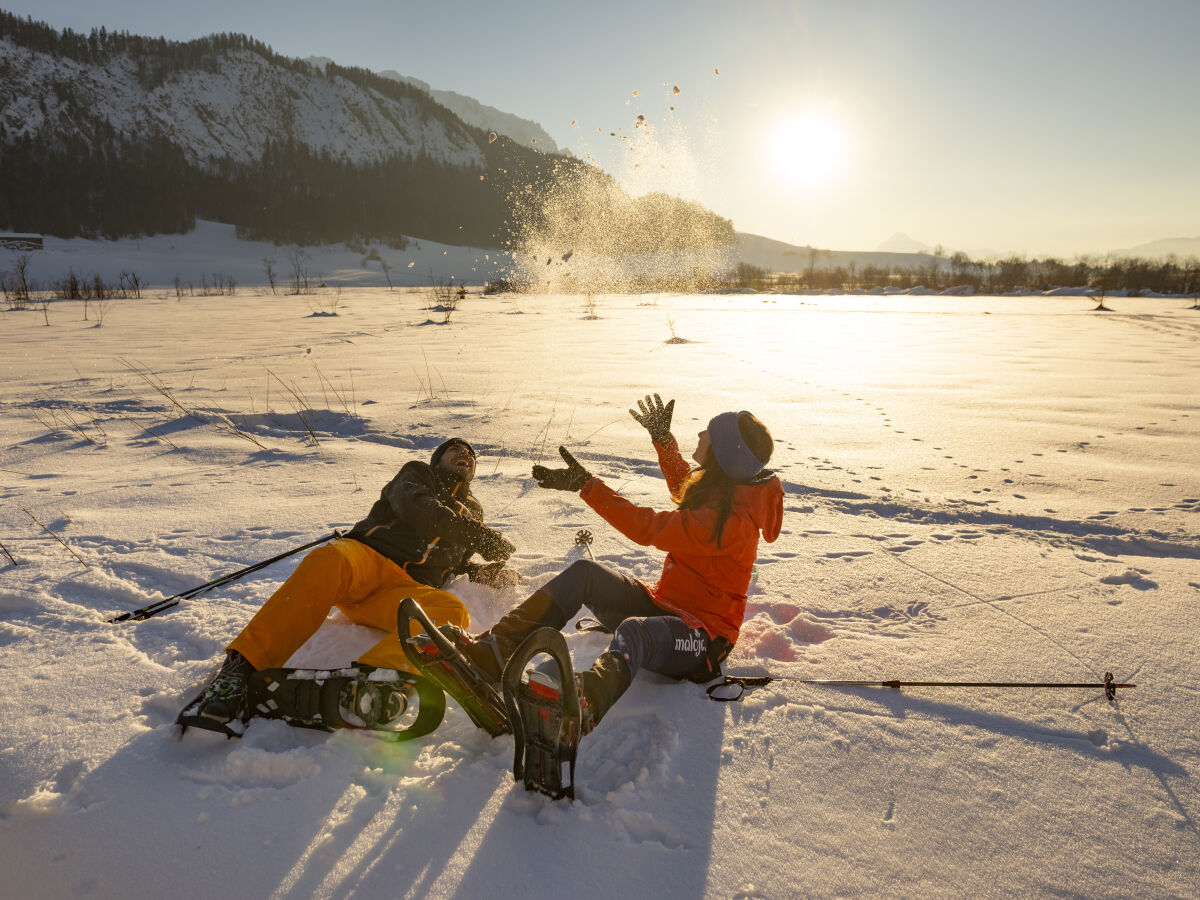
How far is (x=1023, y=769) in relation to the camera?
1803 millimetres

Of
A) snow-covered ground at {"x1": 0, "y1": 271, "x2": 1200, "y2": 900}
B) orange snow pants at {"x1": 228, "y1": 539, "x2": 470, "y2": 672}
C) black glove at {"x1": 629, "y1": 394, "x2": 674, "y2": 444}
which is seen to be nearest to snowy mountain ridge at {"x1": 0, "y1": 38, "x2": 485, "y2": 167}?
snow-covered ground at {"x1": 0, "y1": 271, "x2": 1200, "y2": 900}

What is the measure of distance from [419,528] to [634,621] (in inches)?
40.9

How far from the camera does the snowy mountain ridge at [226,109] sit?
6006 cm

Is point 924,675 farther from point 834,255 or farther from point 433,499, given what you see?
point 834,255

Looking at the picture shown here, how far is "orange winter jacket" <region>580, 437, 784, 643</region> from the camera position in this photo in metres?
2.21

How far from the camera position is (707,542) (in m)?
2.20

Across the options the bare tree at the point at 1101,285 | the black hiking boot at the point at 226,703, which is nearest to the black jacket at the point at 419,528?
the black hiking boot at the point at 226,703

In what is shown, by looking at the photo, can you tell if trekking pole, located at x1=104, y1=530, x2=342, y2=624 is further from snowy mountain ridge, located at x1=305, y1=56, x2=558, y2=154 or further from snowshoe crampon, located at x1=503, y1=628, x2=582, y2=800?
snowy mountain ridge, located at x1=305, y1=56, x2=558, y2=154

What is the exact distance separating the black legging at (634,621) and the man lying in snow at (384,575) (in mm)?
433

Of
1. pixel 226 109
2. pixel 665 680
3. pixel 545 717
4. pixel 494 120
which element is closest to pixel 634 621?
pixel 665 680

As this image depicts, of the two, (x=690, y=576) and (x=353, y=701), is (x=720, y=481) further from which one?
(x=353, y=701)

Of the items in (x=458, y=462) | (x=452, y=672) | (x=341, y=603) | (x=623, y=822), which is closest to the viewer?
(x=623, y=822)

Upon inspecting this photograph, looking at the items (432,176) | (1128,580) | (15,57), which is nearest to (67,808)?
(1128,580)

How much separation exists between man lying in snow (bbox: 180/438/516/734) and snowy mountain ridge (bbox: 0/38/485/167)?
251 feet
